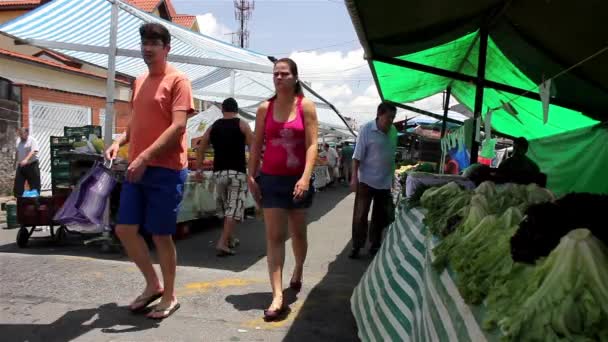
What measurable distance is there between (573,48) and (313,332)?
3.52 meters

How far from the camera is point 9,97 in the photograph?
41.3 feet


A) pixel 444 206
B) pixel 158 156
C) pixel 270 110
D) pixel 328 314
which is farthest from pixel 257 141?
pixel 444 206

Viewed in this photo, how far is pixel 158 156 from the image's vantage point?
3.45 metres

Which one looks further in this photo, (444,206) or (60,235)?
(60,235)

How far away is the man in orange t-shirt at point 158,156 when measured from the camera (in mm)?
3518

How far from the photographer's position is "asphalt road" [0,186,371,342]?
3.38 meters

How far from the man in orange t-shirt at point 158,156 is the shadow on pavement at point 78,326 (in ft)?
0.59

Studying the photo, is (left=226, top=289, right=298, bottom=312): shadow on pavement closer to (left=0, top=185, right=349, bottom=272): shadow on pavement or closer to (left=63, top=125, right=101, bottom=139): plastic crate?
(left=0, top=185, right=349, bottom=272): shadow on pavement

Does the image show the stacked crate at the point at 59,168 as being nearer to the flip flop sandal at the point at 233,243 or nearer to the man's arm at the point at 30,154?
the flip flop sandal at the point at 233,243

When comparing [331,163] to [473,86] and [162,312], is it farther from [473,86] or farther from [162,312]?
[162,312]

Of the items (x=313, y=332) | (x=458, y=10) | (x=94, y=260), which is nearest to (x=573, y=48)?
(x=458, y=10)

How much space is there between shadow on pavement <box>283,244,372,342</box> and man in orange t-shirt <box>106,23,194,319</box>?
1.08m

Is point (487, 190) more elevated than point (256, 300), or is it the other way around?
point (487, 190)

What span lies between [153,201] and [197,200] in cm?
404
